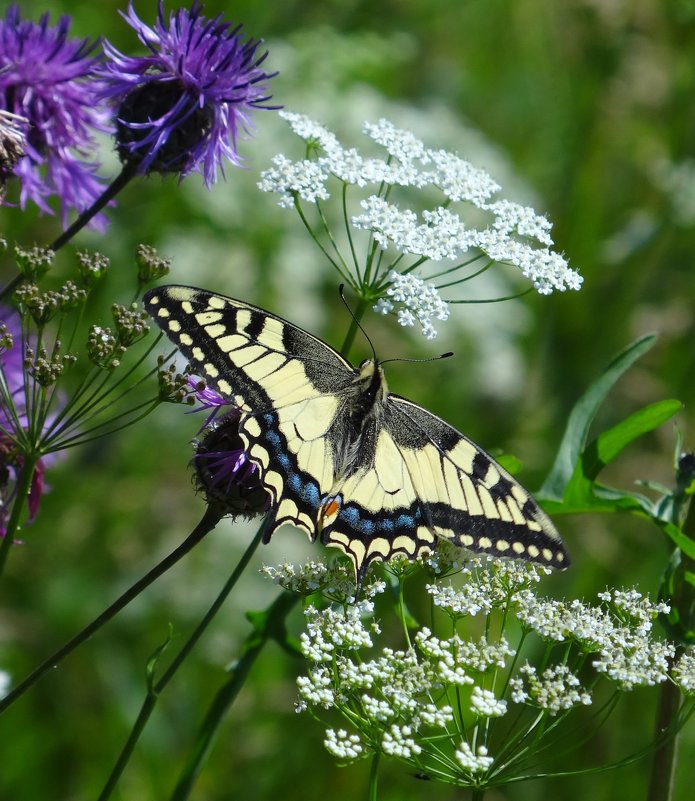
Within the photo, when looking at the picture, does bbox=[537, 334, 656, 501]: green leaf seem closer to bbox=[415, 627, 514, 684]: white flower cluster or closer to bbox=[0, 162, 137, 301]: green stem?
bbox=[415, 627, 514, 684]: white flower cluster

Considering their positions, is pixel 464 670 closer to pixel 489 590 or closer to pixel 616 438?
pixel 489 590

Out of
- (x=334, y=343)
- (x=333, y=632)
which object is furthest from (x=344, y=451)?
(x=334, y=343)

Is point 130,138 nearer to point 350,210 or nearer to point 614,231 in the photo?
point 350,210

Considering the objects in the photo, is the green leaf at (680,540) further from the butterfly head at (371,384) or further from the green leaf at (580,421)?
the butterfly head at (371,384)


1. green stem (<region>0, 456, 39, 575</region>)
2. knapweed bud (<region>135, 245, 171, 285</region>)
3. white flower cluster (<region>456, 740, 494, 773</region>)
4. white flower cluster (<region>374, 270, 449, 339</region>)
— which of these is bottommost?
white flower cluster (<region>456, 740, 494, 773</region>)

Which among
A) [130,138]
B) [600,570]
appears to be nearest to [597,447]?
[130,138]

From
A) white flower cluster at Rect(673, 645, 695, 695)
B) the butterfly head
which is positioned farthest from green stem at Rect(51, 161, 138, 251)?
white flower cluster at Rect(673, 645, 695, 695)

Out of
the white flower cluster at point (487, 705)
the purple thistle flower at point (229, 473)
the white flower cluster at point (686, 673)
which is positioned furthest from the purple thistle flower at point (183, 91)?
the white flower cluster at point (686, 673)
